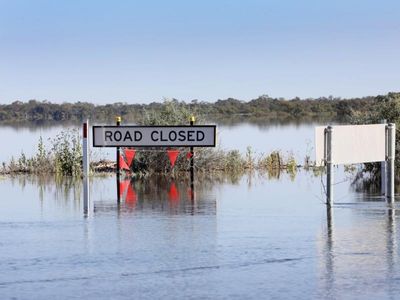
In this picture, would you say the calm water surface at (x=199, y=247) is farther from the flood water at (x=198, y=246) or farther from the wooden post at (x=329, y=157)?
the wooden post at (x=329, y=157)

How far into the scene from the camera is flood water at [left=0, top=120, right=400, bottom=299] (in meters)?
9.13

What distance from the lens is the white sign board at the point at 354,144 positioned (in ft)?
52.0

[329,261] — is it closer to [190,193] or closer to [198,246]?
[198,246]

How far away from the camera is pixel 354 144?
1636 centimetres

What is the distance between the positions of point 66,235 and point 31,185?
8.24 meters

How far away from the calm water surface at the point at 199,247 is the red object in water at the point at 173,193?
0.12ft

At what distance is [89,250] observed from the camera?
11227mm

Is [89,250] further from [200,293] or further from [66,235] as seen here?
[200,293]

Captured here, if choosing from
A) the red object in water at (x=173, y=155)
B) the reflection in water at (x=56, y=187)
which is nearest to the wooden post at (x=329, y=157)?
the reflection in water at (x=56, y=187)

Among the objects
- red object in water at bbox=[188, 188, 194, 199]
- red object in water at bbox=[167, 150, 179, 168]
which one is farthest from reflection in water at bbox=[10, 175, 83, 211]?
red object in water at bbox=[167, 150, 179, 168]

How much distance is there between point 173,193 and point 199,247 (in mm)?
6699

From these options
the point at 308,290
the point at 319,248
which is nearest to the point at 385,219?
the point at 319,248

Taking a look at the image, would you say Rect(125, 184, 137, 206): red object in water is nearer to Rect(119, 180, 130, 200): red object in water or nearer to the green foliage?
Rect(119, 180, 130, 200): red object in water

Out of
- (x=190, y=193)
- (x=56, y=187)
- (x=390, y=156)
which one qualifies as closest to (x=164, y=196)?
(x=190, y=193)
